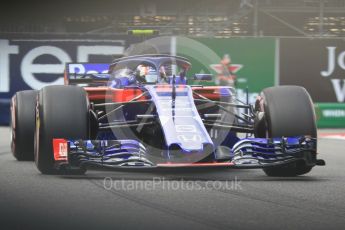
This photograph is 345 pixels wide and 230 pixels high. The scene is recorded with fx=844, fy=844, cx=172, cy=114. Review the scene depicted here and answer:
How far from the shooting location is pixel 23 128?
9984 mm

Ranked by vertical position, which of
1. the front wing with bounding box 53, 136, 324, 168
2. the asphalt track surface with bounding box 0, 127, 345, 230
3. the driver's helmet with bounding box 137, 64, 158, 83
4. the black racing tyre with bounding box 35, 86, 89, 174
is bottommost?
the asphalt track surface with bounding box 0, 127, 345, 230

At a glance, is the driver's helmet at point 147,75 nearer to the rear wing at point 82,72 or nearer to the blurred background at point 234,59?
the rear wing at point 82,72

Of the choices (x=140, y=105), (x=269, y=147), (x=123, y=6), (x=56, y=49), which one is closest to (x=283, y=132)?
(x=269, y=147)

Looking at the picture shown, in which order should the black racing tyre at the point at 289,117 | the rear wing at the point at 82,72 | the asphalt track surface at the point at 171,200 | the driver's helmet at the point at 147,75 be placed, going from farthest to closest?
the rear wing at the point at 82,72
the driver's helmet at the point at 147,75
the black racing tyre at the point at 289,117
the asphalt track surface at the point at 171,200

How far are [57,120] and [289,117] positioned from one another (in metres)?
2.28

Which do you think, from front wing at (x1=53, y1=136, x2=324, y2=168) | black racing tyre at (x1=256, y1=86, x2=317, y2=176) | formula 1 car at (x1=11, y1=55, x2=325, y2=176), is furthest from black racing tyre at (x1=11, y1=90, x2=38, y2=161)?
black racing tyre at (x1=256, y1=86, x2=317, y2=176)

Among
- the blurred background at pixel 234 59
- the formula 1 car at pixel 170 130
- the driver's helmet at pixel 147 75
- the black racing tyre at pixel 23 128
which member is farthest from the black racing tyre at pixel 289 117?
the blurred background at pixel 234 59

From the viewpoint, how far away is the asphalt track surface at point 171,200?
5379mm

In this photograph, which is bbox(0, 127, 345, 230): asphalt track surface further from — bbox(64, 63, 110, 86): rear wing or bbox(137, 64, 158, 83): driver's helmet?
bbox(64, 63, 110, 86): rear wing

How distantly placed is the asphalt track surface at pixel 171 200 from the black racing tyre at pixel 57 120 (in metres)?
0.21

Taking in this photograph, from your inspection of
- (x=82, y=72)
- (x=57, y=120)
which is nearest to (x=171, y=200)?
(x=57, y=120)

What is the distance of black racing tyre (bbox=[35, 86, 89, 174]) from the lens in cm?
800

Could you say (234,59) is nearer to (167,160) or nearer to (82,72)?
(82,72)

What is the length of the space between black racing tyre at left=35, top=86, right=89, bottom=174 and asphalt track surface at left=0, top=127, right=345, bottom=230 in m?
0.21
